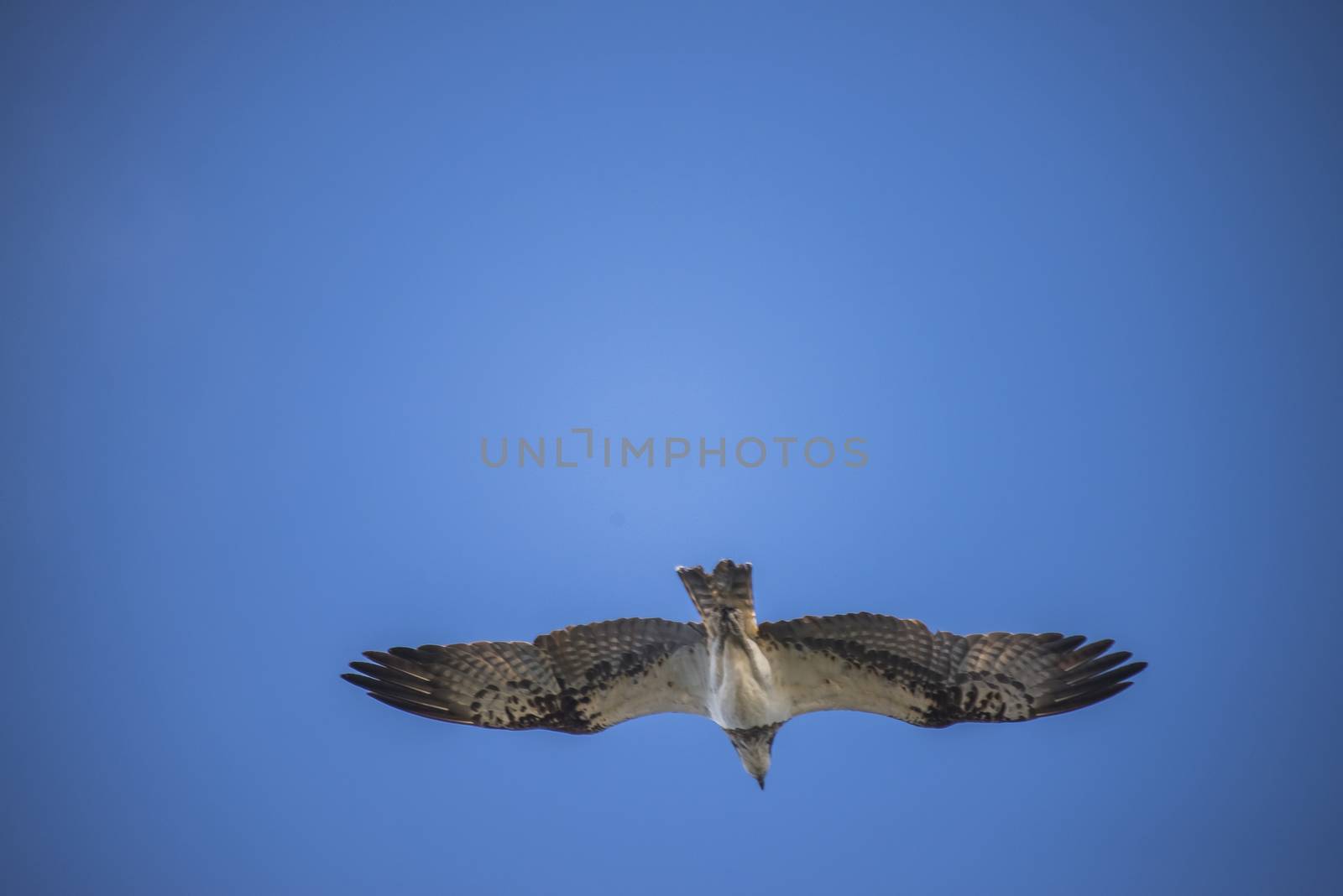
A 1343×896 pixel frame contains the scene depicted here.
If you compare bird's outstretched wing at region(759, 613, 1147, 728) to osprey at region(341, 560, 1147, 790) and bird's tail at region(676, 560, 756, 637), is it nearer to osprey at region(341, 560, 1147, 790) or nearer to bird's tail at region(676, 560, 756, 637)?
osprey at region(341, 560, 1147, 790)

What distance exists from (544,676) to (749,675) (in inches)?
59.5

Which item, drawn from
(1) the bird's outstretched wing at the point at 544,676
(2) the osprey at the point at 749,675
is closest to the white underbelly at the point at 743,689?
(2) the osprey at the point at 749,675

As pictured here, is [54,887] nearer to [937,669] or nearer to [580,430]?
[580,430]

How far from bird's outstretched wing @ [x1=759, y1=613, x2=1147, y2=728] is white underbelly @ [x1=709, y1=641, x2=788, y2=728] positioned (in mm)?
174

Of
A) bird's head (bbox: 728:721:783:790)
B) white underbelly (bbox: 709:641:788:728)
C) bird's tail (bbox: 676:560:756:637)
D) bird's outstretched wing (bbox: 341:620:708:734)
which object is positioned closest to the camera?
bird's tail (bbox: 676:560:756:637)

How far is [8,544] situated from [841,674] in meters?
11.9

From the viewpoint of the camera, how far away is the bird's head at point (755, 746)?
22.5 feet

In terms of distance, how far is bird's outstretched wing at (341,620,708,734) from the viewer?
671 centimetres

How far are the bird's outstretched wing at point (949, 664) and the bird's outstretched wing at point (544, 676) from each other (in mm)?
805

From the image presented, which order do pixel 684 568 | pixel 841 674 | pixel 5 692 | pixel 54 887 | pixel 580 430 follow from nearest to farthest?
pixel 684 568 → pixel 841 674 → pixel 54 887 → pixel 5 692 → pixel 580 430

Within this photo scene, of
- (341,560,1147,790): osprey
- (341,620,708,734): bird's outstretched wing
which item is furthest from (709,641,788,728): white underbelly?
(341,620,708,734): bird's outstretched wing

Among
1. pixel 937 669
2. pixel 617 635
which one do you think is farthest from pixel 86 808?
pixel 937 669

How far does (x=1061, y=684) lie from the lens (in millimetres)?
6633

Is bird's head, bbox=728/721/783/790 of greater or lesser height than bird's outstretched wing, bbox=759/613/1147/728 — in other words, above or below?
below
